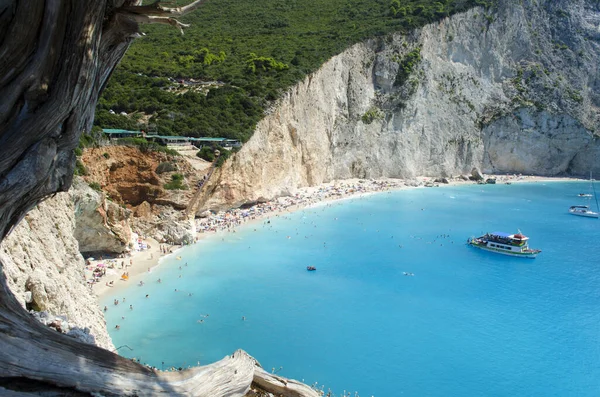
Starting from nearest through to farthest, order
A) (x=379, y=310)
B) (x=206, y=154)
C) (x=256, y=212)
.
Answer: (x=379, y=310) < (x=206, y=154) < (x=256, y=212)

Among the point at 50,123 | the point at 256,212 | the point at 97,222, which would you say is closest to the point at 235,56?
the point at 256,212

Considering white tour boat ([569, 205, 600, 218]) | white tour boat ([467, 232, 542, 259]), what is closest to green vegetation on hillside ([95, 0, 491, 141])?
white tour boat ([467, 232, 542, 259])

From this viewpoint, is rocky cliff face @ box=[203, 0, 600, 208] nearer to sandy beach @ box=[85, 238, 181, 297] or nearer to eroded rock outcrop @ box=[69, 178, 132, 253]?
sandy beach @ box=[85, 238, 181, 297]

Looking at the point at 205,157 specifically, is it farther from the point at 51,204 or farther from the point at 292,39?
the point at 292,39

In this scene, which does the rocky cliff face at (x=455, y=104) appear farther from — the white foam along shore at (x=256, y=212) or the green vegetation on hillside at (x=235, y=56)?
the green vegetation on hillside at (x=235, y=56)

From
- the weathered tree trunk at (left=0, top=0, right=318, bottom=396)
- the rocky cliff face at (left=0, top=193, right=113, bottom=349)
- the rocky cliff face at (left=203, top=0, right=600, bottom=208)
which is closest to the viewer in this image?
the weathered tree trunk at (left=0, top=0, right=318, bottom=396)

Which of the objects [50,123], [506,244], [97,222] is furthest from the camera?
[506,244]

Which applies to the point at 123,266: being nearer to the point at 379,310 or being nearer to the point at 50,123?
the point at 379,310

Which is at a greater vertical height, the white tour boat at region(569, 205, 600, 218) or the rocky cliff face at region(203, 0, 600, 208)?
the rocky cliff face at region(203, 0, 600, 208)
